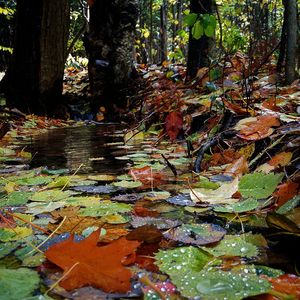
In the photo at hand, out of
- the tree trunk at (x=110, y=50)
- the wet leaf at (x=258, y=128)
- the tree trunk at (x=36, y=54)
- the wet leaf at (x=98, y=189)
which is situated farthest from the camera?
the tree trunk at (x=110, y=50)

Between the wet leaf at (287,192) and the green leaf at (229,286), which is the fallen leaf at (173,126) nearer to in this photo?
the wet leaf at (287,192)

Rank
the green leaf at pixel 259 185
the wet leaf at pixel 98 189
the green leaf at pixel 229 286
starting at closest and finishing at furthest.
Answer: the green leaf at pixel 229 286 < the green leaf at pixel 259 185 < the wet leaf at pixel 98 189

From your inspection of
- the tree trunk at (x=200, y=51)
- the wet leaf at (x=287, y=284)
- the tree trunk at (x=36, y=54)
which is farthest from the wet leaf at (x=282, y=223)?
the tree trunk at (x=36, y=54)

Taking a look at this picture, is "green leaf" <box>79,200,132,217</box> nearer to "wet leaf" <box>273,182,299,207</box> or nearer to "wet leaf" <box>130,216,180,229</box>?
"wet leaf" <box>130,216,180,229</box>

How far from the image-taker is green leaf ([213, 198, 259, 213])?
1082mm

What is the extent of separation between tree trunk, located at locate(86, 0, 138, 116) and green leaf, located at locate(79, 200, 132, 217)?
5179 mm

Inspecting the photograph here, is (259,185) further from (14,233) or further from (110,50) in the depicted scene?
(110,50)

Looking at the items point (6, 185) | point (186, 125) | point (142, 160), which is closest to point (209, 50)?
point (186, 125)

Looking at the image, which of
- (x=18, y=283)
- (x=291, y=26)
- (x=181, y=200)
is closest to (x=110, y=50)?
(x=291, y=26)

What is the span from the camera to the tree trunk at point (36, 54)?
6.14 metres

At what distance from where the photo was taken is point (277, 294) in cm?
Answer: 60

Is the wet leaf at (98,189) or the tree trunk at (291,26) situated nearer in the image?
the wet leaf at (98,189)

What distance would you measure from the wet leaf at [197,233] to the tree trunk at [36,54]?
5.59 metres

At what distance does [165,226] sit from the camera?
3.35ft
